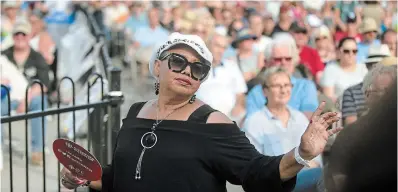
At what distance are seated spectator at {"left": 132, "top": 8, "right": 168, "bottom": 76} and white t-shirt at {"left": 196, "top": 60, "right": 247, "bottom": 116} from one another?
585 cm

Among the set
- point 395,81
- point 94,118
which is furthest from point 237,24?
point 395,81

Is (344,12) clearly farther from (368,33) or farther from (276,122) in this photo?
(276,122)

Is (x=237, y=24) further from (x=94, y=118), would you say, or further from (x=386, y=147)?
(x=386, y=147)

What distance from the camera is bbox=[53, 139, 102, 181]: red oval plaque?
9.02 ft

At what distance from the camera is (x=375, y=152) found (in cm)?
111

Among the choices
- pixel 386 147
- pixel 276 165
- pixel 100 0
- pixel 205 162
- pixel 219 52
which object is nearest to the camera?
pixel 386 147

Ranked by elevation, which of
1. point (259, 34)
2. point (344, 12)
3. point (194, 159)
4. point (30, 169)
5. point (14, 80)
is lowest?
point (30, 169)

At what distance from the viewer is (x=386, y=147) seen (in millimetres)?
1110

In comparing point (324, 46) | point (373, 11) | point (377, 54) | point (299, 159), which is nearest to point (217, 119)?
point (299, 159)

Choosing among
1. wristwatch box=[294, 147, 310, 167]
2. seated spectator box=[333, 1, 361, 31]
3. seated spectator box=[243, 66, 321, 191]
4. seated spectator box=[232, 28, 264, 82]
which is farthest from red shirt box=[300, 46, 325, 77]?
wristwatch box=[294, 147, 310, 167]

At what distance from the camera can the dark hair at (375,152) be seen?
1110 mm

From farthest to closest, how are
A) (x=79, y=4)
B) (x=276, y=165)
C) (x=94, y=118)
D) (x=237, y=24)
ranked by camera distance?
(x=79, y=4), (x=237, y=24), (x=94, y=118), (x=276, y=165)

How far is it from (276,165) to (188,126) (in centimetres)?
42

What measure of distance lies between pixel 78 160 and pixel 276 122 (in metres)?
2.58
